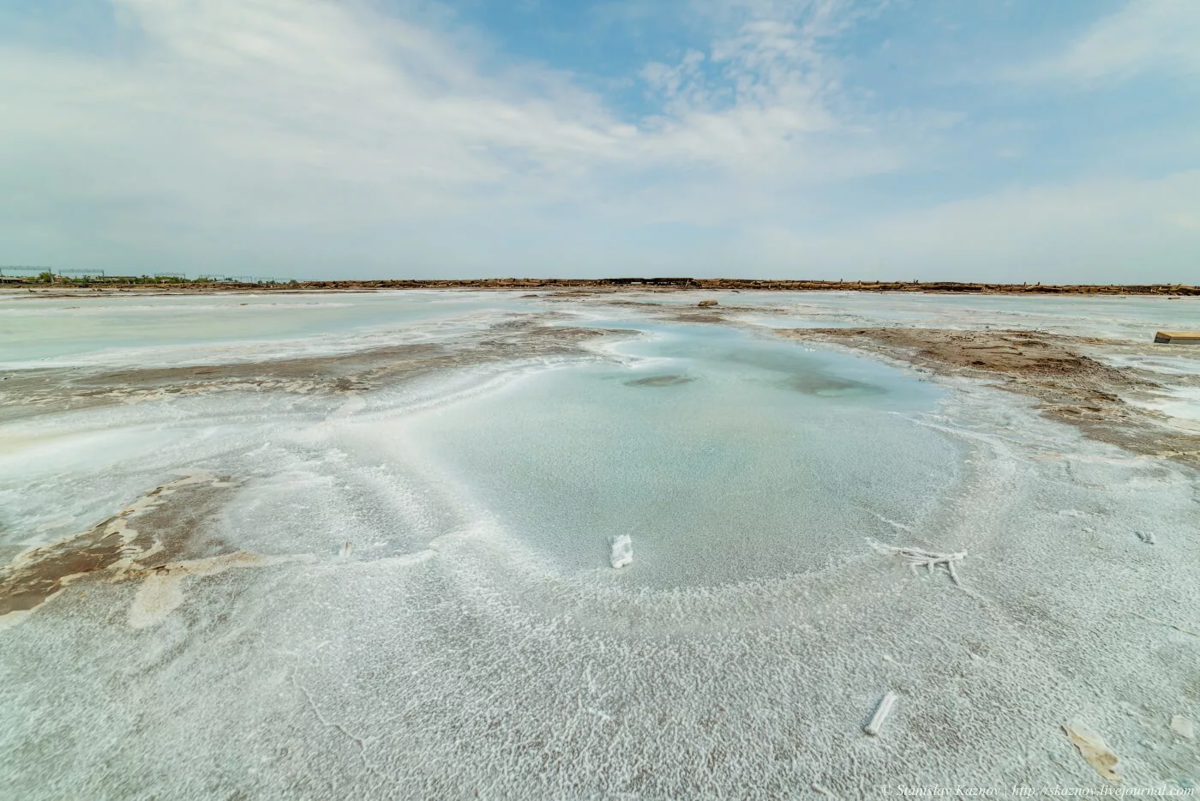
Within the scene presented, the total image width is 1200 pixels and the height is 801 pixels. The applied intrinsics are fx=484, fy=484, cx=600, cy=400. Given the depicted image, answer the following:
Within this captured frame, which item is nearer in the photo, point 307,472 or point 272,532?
point 272,532

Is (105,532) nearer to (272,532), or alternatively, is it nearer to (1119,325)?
(272,532)

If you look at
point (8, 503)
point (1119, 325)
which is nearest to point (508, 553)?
point (8, 503)

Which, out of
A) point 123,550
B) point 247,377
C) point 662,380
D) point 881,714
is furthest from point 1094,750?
point 247,377

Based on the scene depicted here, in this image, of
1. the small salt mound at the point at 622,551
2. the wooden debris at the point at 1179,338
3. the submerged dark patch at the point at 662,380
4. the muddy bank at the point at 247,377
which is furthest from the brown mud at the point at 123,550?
the wooden debris at the point at 1179,338

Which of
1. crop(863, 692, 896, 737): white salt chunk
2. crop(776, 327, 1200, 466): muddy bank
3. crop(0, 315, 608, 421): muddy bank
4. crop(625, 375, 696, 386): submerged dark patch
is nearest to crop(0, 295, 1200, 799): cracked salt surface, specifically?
crop(863, 692, 896, 737): white salt chunk

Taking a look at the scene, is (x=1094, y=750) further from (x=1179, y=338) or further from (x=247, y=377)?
(x=1179, y=338)

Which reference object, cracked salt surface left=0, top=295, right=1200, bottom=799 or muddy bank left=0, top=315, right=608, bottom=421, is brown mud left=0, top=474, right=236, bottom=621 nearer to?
cracked salt surface left=0, top=295, right=1200, bottom=799
